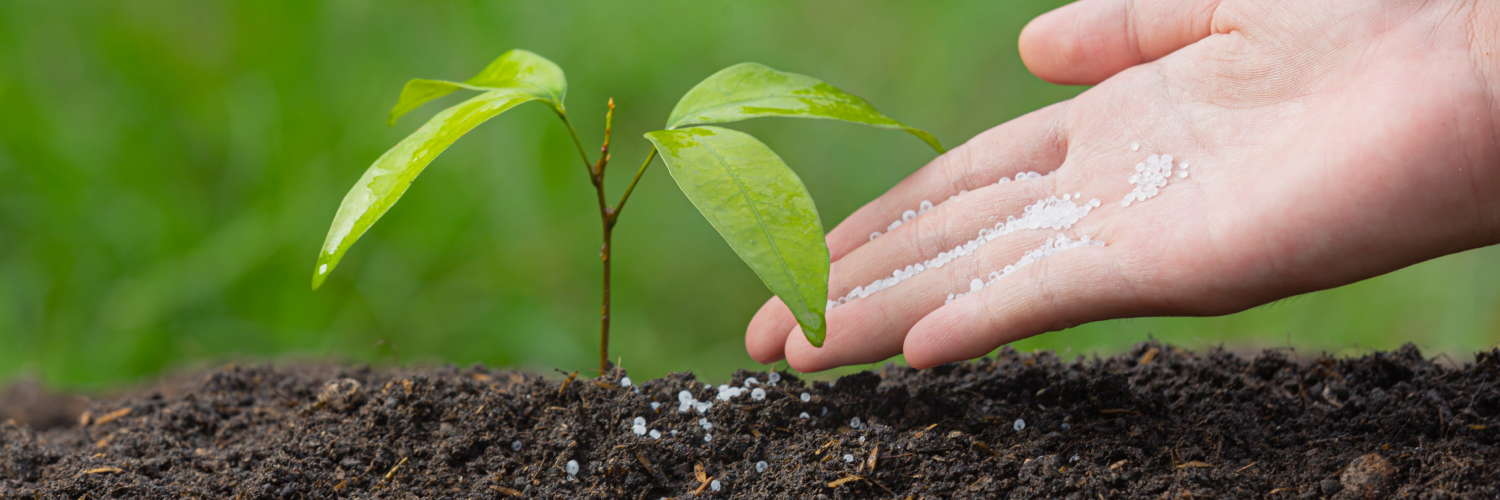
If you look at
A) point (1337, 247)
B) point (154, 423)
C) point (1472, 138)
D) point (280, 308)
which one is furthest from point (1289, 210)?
point (280, 308)

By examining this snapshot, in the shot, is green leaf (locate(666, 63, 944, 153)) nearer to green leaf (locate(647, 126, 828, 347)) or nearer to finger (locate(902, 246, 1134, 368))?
green leaf (locate(647, 126, 828, 347))

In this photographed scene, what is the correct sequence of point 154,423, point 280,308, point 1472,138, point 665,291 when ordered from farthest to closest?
point 665,291 < point 280,308 < point 154,423 < point 1472,138

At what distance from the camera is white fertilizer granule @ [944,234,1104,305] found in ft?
3.99

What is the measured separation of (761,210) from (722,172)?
0.08 meters

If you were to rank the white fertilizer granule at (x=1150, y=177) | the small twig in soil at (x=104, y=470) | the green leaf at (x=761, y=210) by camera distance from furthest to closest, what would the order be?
the white fertilizer granule at (x=1150, y=177), the small twig in soil at (x=104, y=470), the green leaf at (x=761, y=210)

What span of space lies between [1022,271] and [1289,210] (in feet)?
1.13

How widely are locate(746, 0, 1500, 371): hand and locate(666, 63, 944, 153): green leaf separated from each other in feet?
0.76

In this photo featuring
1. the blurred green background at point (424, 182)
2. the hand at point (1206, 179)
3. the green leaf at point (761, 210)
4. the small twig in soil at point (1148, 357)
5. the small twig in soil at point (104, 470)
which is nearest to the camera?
the green leaf at point (761, 210)

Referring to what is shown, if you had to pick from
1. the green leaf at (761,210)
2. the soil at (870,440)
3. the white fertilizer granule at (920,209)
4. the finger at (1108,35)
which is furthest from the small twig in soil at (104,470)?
the finger at (1108,35)

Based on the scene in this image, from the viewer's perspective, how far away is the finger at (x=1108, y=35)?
4.59 feet

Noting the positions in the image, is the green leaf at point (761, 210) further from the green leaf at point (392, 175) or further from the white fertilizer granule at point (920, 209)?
the white fertilizer granule at point (920, 209)

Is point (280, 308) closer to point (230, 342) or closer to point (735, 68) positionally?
point (230, 342)

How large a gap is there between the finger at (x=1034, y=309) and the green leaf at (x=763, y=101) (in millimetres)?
265

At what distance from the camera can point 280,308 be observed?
2457 mm
